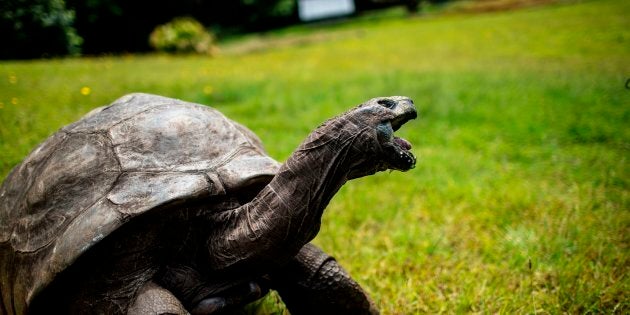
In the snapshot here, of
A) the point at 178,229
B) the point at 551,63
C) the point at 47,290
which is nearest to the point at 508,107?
the point at 551,63

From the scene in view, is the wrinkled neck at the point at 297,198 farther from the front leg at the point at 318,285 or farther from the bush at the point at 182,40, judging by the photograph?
the bush at the point at 182,40

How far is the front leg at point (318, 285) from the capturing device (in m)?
1.95

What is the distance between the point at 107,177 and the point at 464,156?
3.74 meters

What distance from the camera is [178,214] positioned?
68.6 inches

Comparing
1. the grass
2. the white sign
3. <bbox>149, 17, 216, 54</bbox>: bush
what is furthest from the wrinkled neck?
the white sign

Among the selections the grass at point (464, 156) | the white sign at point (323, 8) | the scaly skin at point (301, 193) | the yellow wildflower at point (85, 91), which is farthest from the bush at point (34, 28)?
the white sign at point (323, 8)

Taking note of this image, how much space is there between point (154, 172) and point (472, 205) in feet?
8.51

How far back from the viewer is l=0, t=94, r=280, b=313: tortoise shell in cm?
166

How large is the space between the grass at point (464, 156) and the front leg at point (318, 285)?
369 millimetres

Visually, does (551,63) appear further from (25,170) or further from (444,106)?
(25,170)

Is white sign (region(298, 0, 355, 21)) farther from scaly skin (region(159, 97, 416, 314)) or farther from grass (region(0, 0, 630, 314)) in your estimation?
scaly skin (region(159, 97, 416, 314))

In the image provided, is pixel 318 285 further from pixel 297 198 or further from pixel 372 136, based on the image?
pixel 372 136

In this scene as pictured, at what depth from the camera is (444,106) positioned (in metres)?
6.18

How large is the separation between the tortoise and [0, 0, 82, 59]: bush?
108 inches
